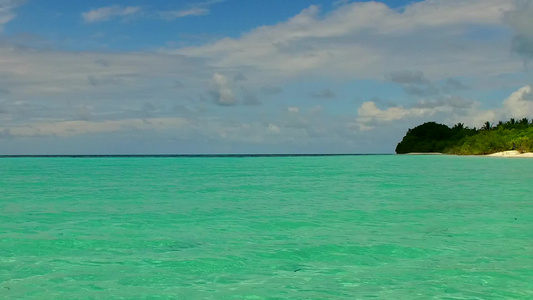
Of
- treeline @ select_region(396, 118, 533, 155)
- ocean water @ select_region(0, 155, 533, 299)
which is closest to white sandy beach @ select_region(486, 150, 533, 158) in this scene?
treeline @ select_region(396, 118, 533, 155)

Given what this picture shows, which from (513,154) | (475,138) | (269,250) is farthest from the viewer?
(475,138)

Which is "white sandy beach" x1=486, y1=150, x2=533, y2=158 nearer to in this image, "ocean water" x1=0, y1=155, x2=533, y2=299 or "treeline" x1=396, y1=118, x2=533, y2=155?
"treeline" x1=396, y1=118, x2=533, y2=155

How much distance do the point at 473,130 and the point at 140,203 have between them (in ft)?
552

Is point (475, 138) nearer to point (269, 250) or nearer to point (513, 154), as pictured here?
point (513, 154)

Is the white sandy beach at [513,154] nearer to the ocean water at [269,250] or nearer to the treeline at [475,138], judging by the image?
the treeline at [475,138]

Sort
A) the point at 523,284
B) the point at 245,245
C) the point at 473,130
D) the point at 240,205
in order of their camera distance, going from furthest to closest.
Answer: the point at 473,130, the point at 240,205, the point at 245,245, the point at 523,284

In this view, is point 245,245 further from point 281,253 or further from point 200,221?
point 200,221

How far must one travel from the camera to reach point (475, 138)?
472ft

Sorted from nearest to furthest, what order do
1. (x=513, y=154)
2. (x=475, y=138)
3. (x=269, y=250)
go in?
(x=269, y=250), (x=513, y=154), (x=475, y=138)

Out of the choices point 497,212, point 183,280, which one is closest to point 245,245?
point 183,280

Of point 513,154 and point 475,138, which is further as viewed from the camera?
point 475,138

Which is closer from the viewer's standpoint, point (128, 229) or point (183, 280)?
point (183, 280)

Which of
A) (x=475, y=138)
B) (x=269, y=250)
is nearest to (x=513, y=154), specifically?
(x=475, y=138)

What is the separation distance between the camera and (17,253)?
12.6m
